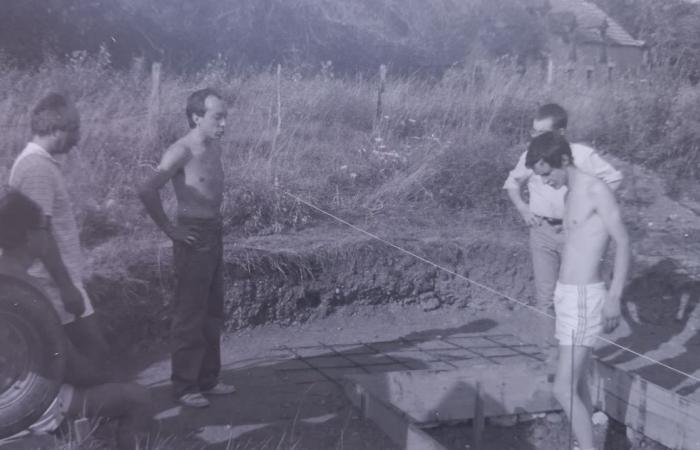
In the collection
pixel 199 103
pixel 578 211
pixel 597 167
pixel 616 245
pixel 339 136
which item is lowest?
pixel 616 245

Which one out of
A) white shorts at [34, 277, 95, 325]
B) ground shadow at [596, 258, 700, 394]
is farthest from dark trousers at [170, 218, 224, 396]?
ground shadow at [596, 258, 700, 394]

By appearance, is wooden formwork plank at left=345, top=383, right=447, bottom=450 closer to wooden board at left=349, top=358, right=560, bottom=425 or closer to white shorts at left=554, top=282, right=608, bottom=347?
wooden board at left=349, top=358, right=560, bottom=425

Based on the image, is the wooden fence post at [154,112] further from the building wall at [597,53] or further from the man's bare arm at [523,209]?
the building wall at [597,53]

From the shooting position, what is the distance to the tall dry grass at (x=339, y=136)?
9.51 m

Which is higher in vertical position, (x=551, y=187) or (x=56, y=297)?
(x=551, y=187)

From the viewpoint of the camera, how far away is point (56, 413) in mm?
4000

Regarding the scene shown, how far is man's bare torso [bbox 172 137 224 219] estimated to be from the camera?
5488 millimetres

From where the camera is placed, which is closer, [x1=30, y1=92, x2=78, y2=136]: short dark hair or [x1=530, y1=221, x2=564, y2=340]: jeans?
[x1=30, y1=92, x2=78, y2=136]: short dark hair

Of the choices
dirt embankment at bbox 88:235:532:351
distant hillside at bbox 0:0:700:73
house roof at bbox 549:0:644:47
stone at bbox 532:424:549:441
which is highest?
house roof at bbox 549:0:644:47

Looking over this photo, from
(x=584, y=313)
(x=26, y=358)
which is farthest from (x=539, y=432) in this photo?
(x=26, y=358)

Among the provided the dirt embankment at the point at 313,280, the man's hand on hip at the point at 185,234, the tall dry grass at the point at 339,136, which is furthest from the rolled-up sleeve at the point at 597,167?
the tall dry grass at the point at 339,136

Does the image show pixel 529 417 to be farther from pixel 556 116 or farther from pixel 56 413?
pixel 56 413

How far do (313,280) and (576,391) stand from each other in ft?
12.7

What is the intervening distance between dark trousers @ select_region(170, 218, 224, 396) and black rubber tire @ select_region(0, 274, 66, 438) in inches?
71.5
